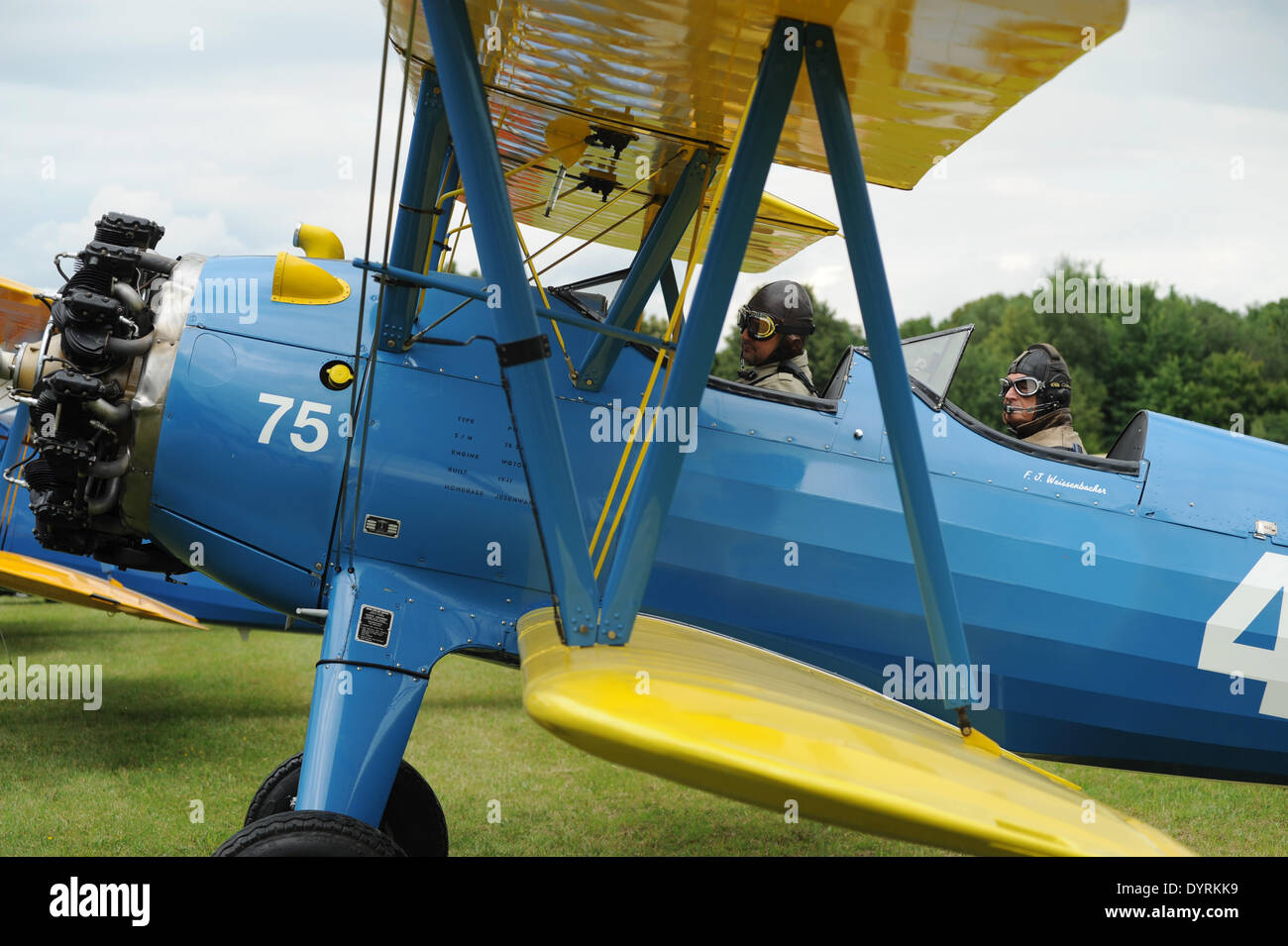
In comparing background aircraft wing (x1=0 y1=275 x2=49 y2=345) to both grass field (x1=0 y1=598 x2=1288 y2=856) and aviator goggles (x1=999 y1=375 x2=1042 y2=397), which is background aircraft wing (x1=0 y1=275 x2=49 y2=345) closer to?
grass field (x1=0 y1=598 x2=1288 y2=856)

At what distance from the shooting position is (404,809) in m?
4.01

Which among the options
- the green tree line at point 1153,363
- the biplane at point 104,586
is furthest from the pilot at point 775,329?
the green tree line at point 1153,363

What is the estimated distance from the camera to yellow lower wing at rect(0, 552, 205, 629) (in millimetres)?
6660

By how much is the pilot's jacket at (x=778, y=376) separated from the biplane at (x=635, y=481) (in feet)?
1.15

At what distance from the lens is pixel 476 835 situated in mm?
5125

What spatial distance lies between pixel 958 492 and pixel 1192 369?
137 feet

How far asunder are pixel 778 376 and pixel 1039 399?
1.90 m

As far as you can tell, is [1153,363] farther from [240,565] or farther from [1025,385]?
[240,565]

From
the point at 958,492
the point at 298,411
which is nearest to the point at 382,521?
the point at 298,411

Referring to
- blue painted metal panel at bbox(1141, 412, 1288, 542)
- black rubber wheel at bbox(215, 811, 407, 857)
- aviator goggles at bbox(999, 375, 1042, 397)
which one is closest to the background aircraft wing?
black rubber wheel at bbox(215, 811, 407, 857)

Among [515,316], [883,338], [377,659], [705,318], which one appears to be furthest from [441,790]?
[883,338]

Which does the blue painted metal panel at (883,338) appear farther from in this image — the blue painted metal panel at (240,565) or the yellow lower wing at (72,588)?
the yellow lower wing at (72,588)
